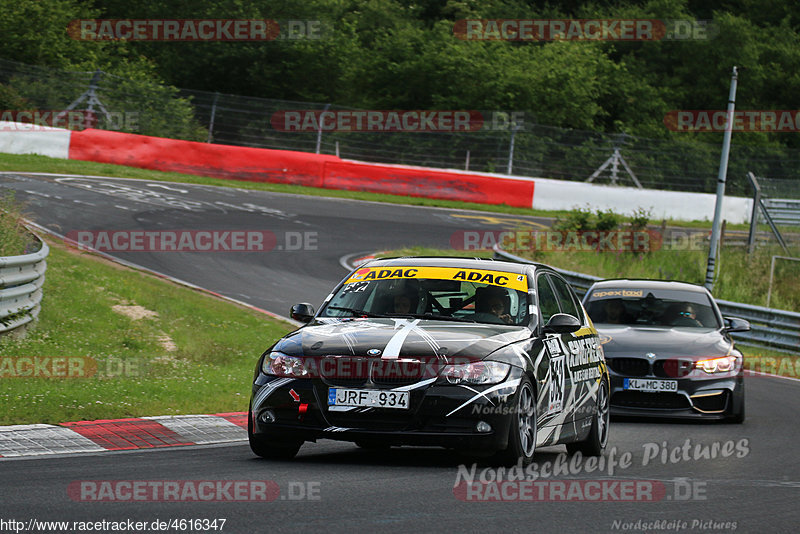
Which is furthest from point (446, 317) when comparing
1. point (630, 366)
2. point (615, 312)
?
point (615, 312)

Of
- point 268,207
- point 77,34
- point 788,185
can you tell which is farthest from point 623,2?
point 268,207

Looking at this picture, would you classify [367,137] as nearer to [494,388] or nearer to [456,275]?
[456,275]

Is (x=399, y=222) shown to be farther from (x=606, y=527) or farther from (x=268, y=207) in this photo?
(x=606, y=527)

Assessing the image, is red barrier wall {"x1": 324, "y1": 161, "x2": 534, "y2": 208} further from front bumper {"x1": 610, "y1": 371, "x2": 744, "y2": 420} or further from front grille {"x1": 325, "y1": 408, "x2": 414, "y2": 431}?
front grille {"x1": 325, "y1": 408, "x2": 414, "y2": 431}

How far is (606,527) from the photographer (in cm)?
610

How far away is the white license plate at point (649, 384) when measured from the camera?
12602 millimetres

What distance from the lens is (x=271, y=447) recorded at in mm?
8086

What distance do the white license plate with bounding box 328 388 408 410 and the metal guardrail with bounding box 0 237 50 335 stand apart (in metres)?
6.12

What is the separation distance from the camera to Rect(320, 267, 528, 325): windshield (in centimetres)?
866

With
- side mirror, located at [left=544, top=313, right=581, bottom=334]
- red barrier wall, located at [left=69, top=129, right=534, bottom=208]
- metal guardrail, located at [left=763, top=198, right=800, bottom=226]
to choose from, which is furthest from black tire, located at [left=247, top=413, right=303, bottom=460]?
red barrier wall, located at [left=69, top=129, right=534, bottom=208]

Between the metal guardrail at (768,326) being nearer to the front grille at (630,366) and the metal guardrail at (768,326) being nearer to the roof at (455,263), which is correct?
the front grille at (630,366)

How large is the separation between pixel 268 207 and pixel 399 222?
3263mm

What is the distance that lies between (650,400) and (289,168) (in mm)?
22662

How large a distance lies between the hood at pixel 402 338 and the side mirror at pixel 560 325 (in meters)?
0.19
